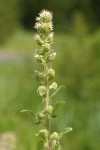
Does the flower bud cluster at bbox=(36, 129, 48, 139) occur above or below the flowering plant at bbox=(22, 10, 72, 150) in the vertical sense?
below

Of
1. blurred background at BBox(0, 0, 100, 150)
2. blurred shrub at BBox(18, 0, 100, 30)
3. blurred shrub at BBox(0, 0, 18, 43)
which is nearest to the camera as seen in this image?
blurred background at BBox(0, 0, 100, 150)

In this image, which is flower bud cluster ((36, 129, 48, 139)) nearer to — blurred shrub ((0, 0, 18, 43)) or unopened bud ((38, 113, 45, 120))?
unopened bud ((38, 113, 45, 120))

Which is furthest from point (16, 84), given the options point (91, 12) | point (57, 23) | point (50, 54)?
point (91, 12)


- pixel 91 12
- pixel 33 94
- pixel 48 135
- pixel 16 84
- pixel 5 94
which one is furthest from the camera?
pixel 91 12

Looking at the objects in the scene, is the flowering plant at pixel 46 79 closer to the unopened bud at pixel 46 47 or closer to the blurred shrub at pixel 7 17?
the unopened bud at pixel 46 47

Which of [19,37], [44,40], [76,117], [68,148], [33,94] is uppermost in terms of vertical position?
[19,37]

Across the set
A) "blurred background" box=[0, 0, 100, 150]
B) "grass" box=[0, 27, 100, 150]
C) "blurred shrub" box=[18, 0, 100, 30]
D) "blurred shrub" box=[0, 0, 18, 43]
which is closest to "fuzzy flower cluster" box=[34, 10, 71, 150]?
"blurred background" box=[0, 0, 100, 150]

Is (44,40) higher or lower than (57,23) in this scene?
lower

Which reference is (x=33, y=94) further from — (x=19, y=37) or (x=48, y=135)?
(x=19, y=37)
